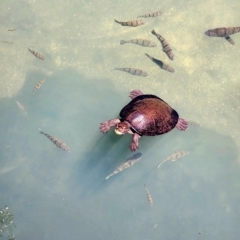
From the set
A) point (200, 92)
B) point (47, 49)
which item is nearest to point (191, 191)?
point (200, 92)

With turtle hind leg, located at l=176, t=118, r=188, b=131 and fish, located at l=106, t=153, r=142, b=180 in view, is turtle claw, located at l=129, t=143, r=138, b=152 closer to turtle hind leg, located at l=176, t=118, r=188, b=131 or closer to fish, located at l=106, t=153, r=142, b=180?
fish, located at l=106, t=153, r=142, b=180

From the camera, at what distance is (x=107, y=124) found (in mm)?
5055

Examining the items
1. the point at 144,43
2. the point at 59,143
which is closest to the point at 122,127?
the point at 59,143

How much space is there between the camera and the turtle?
15.7 ft

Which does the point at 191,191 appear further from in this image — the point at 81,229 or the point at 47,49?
the point at 47,49

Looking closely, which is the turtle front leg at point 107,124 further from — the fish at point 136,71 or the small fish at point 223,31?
the small fish at point 223,31

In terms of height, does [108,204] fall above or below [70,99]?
below

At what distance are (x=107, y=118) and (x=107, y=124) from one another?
44cm

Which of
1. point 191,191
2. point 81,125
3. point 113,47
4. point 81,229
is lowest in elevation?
point 81,229

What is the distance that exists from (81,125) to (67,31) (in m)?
1.67

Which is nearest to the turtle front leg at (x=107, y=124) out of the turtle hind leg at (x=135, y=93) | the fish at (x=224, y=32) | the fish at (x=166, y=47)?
the turtle hind leg at (x=135, y=93)

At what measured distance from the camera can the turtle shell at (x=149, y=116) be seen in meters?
4.80

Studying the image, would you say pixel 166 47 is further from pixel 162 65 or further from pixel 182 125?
pixel 182 125

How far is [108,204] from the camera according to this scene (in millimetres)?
5285
